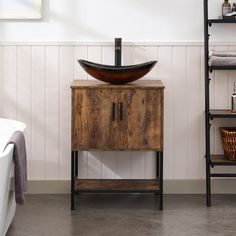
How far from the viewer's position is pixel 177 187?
5.40m

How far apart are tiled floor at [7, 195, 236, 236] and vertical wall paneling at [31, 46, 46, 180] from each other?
249mm

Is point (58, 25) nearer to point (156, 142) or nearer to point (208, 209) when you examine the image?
point (156, 142)

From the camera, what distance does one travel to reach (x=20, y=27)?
527cm

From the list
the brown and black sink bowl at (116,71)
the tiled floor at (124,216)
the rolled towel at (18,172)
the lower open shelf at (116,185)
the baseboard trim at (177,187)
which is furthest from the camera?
the baseboard trim at (177,187)

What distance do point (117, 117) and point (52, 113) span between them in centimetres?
69

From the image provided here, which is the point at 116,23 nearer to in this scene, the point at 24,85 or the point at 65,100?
the point at 65,100

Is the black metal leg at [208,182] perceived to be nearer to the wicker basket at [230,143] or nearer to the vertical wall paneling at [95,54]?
the wicker basket at [230,143]

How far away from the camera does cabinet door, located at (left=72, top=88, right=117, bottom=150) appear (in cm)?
483

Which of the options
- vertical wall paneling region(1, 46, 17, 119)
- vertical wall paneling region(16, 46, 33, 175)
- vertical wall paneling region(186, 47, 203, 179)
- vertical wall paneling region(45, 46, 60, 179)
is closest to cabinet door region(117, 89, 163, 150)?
vertical wall paneling region(186, 47, 203, 179)

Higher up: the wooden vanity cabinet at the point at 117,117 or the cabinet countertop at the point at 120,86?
the cabinet countertop at the point at 120,86

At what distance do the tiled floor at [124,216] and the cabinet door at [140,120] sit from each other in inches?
18.9

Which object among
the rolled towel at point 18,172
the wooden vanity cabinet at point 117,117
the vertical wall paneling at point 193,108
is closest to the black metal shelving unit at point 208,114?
the vertical wall paneling at point 193,108

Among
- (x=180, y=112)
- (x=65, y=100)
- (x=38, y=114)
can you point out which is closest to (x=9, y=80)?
(x=38, y=114)

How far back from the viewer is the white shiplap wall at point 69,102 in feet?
17.3
